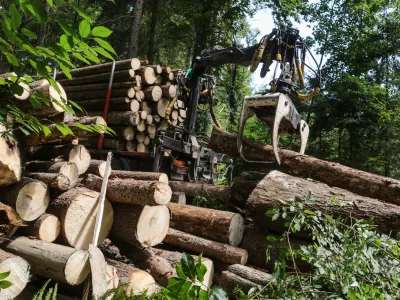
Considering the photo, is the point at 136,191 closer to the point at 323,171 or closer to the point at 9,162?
the point at 9,162

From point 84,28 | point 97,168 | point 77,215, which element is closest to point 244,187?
point 97,168

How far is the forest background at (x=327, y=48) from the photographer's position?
1180 centimetres

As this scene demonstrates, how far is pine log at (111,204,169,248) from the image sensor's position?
133 inches

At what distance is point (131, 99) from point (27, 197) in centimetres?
378

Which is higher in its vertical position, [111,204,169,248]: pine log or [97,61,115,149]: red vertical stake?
[97,61,115,149]: red vertical stake

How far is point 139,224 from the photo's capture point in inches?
133

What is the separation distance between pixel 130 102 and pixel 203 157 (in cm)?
176

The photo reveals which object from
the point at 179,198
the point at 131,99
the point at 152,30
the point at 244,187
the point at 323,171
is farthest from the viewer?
the point at 152,30

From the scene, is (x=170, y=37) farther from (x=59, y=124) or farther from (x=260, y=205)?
(x=59, y=124)

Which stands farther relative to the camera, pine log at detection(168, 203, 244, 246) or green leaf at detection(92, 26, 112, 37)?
pine log at detection(168, 203, 244, 246)

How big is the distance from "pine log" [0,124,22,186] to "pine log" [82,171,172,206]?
2.71ft

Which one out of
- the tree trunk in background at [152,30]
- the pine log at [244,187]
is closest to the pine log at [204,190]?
the pine log at [244,187]

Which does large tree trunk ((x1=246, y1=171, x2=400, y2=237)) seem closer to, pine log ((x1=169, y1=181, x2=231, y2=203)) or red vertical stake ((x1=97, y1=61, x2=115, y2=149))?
pine log ((x1=169, y1=181, x2=231, y2=203))

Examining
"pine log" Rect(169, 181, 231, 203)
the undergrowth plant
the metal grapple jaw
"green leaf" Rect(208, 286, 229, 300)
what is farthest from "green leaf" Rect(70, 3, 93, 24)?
"pine log" Rect(169, 181, 231, 203)
